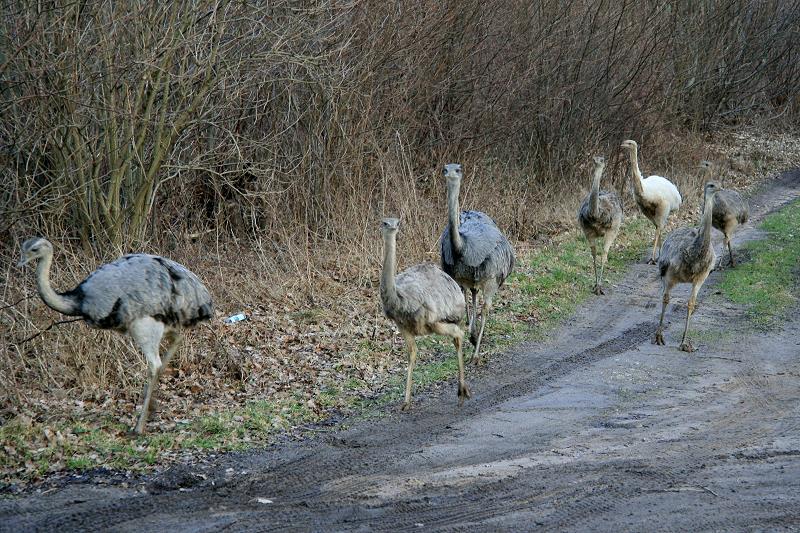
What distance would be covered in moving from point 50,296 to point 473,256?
4183 mm

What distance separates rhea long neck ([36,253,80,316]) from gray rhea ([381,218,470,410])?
2.45 meters

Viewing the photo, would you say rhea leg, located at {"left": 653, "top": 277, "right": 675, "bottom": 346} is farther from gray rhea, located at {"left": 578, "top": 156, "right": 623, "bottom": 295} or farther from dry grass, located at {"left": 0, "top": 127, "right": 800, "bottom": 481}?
gray rhea, located at {"left": 578, "top": 156, "right": 623, "bottom": 295}

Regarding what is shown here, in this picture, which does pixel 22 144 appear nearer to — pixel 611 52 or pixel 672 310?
pixel 672 310

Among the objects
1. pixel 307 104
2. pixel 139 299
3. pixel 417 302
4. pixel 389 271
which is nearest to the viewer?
pixel 139 299

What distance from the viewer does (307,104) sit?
1421cm

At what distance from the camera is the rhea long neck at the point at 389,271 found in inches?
330

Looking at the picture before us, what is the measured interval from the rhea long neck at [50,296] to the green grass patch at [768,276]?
292 inches

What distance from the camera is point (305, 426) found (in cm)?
816

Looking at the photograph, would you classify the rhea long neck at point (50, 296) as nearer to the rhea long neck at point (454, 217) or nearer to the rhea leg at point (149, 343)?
the rhea leg at point (149, 343)

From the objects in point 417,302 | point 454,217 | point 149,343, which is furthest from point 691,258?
point 149,343

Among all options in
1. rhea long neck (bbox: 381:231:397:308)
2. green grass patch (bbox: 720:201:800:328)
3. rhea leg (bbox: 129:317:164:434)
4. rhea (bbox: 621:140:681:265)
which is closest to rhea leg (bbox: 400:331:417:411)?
rhea long neck (bbox: 381:231:397:308)

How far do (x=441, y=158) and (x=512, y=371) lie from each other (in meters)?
7.00

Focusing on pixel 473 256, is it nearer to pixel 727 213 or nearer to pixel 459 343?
pixel 459 343

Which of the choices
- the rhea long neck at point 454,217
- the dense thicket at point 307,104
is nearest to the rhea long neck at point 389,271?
the rhea long neck at point 454,217
